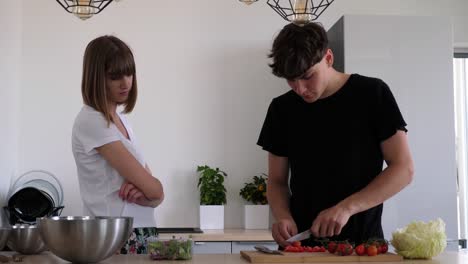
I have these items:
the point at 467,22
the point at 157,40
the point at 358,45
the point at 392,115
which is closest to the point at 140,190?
the point at 392,115

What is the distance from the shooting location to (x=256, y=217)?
416cm

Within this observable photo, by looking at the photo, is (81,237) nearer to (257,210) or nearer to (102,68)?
(102,68)

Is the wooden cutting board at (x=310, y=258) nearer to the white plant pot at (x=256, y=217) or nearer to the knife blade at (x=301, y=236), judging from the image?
the knife blade at (x=301, y=236)

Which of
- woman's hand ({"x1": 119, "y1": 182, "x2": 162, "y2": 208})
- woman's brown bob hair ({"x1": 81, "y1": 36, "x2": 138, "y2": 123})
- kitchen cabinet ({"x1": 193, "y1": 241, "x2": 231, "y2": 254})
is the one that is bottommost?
kitchen cabinet ({"x1": 193, "y1": 241, "x2": 231, "y2": 254})

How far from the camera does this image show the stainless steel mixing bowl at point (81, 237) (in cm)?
167

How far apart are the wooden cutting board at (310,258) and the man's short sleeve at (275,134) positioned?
515 mm

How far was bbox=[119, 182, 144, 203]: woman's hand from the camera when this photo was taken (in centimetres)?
204

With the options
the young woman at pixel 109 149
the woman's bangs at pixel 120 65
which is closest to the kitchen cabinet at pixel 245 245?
the young woman at pixel 109 149

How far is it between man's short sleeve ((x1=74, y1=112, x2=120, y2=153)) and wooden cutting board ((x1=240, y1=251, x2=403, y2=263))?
1.85 ft

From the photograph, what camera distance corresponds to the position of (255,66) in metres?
4.41

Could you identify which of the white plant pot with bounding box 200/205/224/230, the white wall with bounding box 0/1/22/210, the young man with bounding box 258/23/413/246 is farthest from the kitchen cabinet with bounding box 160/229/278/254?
the young man with bounding box 258/23/413/246

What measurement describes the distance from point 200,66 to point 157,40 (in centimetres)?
33

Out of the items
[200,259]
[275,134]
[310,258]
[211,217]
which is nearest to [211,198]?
[211,217]

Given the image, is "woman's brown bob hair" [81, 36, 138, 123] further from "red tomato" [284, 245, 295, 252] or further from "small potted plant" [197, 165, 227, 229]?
"small potted plant" [197, 165, 227, 229]
